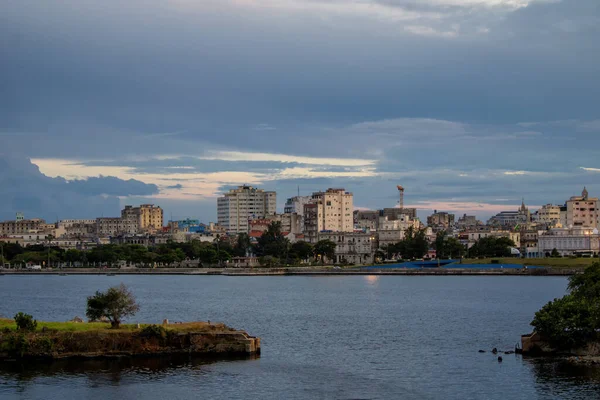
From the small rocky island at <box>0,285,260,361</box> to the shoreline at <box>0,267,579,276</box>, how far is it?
116865mm

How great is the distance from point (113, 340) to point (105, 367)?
2.84 meters

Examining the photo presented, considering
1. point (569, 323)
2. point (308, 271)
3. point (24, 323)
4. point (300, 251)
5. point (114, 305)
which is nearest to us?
point (569, 323)

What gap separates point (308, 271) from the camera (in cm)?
17762

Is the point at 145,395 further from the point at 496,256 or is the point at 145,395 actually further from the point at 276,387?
the point at 496,256

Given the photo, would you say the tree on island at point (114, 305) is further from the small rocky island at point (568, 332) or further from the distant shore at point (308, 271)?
the distant shore at point (308, 271)

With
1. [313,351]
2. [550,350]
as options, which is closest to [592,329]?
[550,350]

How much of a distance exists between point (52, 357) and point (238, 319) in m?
27.7

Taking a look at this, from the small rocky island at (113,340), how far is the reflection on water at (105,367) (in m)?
0.57

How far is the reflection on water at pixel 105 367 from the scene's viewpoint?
4428 centimetres

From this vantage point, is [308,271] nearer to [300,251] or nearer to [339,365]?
[300,251]

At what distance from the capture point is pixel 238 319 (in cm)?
7419

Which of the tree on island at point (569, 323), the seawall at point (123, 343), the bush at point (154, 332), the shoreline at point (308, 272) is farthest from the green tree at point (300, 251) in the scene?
the tree on island at point (569, 323)

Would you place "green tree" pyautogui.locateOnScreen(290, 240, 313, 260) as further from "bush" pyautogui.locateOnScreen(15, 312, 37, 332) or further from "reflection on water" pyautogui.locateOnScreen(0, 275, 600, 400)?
"bush" pyautogui.locateOnScreen(15, 312, 37, 332)

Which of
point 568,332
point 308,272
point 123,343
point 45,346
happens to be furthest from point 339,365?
point 308,272
